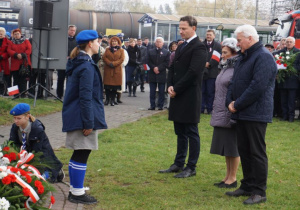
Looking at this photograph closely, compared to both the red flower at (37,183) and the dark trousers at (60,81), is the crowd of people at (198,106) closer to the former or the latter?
the red flower at (37,183)

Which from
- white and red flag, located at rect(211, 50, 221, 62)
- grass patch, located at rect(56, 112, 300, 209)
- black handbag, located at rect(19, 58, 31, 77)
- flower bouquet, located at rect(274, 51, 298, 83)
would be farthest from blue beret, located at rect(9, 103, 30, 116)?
black handbag, located at rect(19, 58, 31, 77)

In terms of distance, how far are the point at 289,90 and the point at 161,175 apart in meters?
7.25

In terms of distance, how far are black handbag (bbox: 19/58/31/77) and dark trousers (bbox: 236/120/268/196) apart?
10.9m

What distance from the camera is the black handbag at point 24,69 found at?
1589 cm

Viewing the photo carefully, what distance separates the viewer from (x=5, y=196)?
436 cm

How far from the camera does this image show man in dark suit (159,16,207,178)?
7191 millimetres

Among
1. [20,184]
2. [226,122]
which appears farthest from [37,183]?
[226,122]

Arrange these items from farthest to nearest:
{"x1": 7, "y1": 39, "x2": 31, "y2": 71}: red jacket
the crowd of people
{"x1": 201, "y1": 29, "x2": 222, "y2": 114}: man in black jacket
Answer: {"x1": 7, "y1": 39, "x2": 31, "y2": 71}: red jacket → {"x1": 201, "y1": 29, "x2": 222, "y2": 114}: man in black jacket → the crowd of people

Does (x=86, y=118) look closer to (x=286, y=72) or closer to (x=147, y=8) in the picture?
(x=286, y=72)

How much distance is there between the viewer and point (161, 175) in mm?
7488

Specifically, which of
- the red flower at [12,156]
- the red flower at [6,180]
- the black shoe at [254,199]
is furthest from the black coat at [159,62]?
the red flower at [6,180]

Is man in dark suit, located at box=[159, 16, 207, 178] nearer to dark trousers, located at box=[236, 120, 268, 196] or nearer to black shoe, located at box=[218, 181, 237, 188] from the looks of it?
black shoe, located at box=[218, 181, 237, 188]

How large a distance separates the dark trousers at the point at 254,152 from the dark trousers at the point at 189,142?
3.71 ft

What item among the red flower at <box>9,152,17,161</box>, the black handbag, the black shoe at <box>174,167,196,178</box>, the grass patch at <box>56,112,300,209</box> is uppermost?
the black handbag
